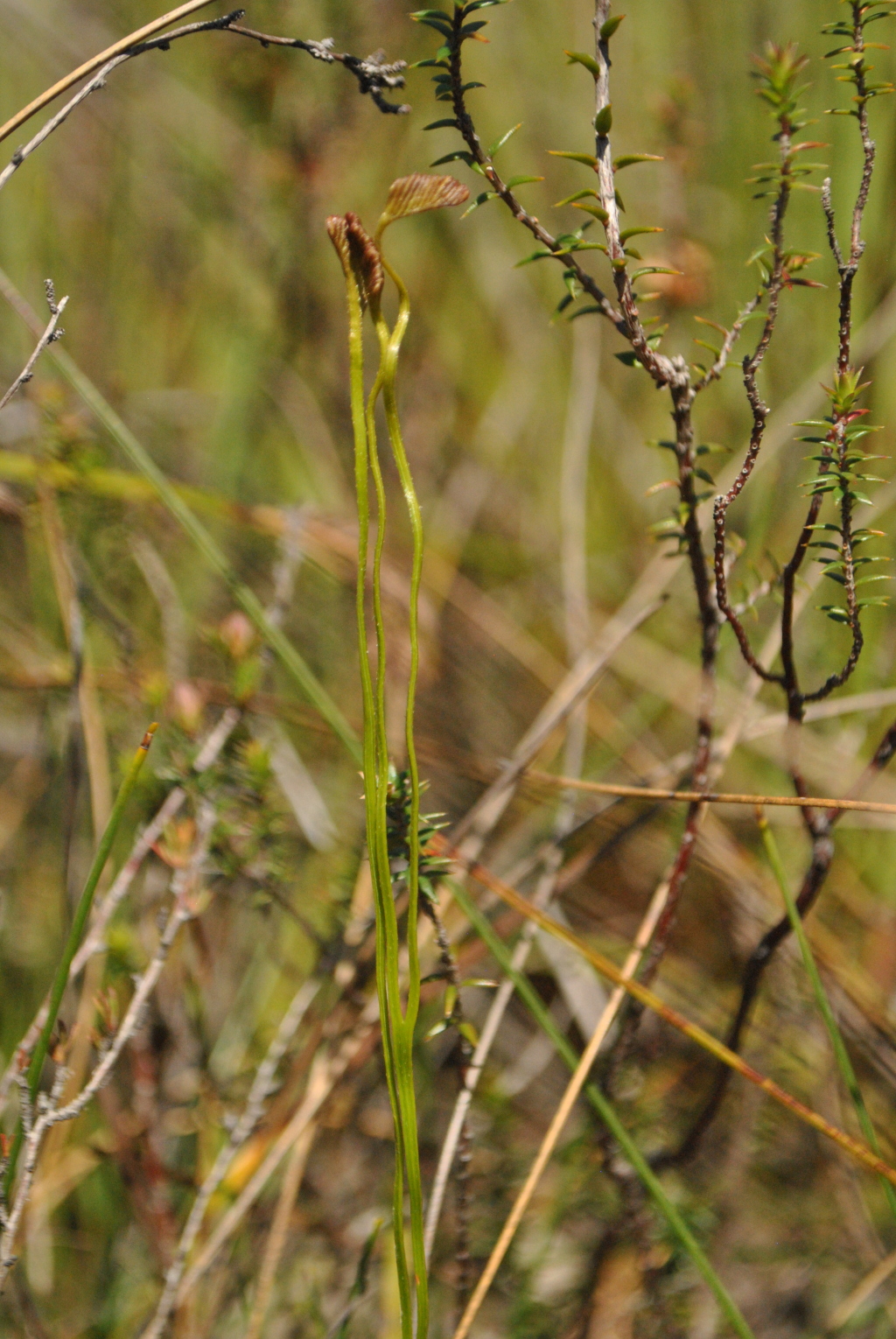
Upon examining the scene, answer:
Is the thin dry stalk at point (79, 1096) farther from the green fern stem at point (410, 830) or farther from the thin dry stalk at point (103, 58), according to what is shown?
the thin dry stalk at point (103, 58)

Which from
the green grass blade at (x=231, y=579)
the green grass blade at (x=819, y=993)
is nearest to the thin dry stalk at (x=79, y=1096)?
the green grass blade at (x=231, y=579)

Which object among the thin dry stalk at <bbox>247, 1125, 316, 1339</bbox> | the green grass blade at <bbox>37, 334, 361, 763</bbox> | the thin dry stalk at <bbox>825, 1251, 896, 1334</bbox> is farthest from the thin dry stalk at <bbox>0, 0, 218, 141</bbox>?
the thin dry stalk at <bbox>825, 1251, 896, 1334</bbox>

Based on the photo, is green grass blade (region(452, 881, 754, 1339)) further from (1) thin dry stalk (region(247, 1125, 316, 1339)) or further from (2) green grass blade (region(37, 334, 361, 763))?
(1) thin dry stalk (region(247, 1125, 316, 1339))

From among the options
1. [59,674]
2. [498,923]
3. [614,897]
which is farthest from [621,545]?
[59,674]

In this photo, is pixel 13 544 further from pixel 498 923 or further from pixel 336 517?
pixel 498 923

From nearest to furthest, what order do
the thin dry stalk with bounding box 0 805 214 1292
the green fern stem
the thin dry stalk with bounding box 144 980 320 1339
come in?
the green fern stem → the thin dry stalk with bounding box 0 805 214 1292 → the thin dry stalk with bounding box 144 980 320 1339

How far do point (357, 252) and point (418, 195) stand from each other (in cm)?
4

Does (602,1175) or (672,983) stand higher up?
(672,983)

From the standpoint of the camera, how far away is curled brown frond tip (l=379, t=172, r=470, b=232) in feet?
1.34

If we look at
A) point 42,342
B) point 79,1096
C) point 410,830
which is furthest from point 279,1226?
point 42,342

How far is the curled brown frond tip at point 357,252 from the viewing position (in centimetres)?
40

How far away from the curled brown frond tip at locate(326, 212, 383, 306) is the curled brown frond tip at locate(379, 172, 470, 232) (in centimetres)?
1

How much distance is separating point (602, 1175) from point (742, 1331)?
0.83ft

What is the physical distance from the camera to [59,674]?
0.94 metres
